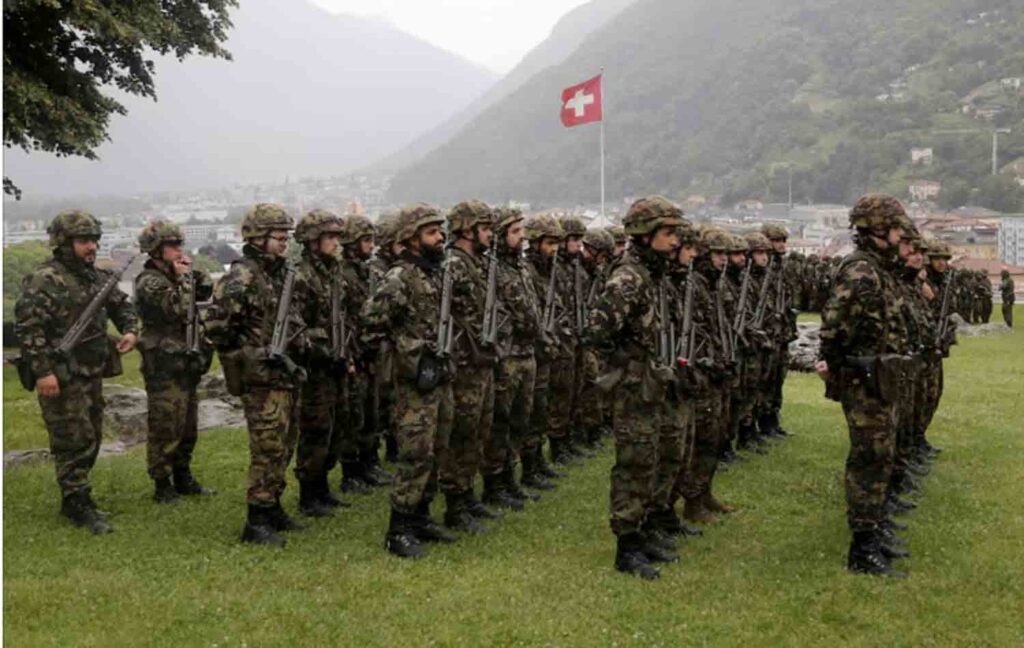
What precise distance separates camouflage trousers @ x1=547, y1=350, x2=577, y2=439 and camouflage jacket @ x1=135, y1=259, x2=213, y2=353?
13.5 ft

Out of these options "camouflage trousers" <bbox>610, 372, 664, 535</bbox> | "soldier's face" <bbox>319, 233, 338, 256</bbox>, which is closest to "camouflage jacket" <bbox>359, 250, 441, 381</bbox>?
"soldier's face" <bbox>319, 233, 338, 256</bbox>

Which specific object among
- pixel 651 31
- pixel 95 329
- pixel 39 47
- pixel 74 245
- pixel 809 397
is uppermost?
pixel 651 31

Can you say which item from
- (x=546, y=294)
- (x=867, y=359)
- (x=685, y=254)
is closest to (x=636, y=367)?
(x=685, y=254)

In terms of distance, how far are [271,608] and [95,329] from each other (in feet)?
12.2

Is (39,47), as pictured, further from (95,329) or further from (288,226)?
(288,226)

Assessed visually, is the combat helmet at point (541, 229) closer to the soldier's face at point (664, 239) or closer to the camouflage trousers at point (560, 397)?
the camouflage trousers at point (560, 397)

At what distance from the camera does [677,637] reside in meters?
5.79

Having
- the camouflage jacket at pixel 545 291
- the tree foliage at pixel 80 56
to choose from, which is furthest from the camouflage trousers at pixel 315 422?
the tree foliage at pixel 80 56

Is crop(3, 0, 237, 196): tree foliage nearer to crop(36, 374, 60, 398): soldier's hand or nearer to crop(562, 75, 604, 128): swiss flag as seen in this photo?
crop(36, 374, 60, 398): soldier's hand

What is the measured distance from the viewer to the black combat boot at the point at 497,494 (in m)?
8.95

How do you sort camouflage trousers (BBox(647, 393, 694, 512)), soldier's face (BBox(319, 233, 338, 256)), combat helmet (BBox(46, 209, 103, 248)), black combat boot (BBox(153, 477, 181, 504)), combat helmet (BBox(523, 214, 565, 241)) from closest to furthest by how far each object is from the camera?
camouflage trousers (BBox(647, 393, 694, 512)) < combat helmet (BBox(46, 209, 103, 248)) < soldier's face (BBox(319, 233, 338, 256)) < black combat boot (BBox(153, 477, 181, 504)) < combat helmet (BBox(523, 214, 565, 241))

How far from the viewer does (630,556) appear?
6965 millimetres

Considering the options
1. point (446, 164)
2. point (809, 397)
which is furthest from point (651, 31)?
point (809, 397)

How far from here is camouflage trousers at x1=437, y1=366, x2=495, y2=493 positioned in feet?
26.2
